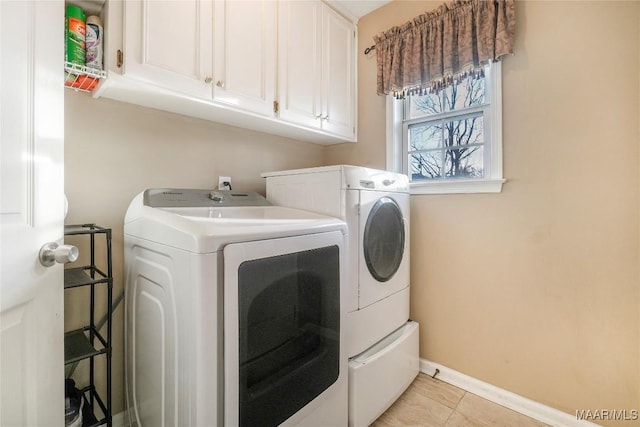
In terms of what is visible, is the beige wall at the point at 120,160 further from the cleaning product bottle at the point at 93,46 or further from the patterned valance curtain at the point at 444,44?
the patterned valance curtain at the point at 444,44

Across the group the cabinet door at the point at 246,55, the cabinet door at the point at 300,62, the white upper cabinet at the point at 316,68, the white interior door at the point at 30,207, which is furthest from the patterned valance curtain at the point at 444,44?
the white interior door at the point at 30,207

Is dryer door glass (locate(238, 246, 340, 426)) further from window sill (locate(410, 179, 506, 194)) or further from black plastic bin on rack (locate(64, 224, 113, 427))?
window sill (locate(410, 179, 506, 194))

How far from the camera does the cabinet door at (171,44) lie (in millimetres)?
1173

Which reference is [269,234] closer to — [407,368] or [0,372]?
[0,372]

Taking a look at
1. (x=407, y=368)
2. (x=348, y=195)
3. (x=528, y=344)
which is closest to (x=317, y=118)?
(x=348, y=195)

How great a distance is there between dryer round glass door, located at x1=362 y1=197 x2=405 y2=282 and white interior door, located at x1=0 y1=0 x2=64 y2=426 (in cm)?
126

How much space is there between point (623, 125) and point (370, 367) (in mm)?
1693

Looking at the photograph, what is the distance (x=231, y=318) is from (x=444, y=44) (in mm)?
1978

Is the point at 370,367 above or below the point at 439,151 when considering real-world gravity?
below

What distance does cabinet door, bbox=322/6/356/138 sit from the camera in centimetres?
205

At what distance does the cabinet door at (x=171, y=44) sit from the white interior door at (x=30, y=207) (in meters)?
0.44

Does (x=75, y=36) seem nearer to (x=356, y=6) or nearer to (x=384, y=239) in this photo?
(x=384, y=239)

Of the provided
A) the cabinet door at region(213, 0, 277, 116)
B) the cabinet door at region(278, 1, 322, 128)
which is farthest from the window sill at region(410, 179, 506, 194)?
the cabinet door at region(213, 0, 277, 116)

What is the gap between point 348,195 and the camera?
1478 millimetres
